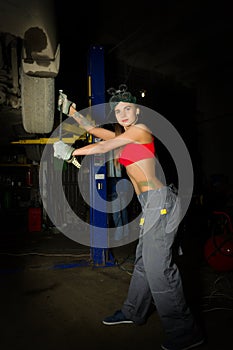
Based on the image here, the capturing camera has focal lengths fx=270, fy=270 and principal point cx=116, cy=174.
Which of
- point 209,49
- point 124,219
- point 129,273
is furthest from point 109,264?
A: point 209,49

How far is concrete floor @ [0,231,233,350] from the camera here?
1665 millimetres

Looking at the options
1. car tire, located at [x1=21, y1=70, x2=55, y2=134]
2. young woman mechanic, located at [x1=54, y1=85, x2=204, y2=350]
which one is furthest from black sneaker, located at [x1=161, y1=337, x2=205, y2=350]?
car tire, located at [x1=21, y1=70, x2=55, y2=134]

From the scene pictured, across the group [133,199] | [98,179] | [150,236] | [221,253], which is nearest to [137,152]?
[150,236]

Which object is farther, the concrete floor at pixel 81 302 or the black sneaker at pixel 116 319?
the black sneaker at pixel 116 319

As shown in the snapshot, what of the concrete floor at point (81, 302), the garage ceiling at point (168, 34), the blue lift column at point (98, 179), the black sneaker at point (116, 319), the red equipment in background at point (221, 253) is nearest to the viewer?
the concrete floor at point (81, 302)

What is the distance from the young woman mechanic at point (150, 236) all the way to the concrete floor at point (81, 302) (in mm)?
135

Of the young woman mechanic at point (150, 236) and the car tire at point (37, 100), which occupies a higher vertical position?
the car tire at point (37, 100)

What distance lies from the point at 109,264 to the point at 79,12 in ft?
12.0

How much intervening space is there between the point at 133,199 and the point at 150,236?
13.7 ft

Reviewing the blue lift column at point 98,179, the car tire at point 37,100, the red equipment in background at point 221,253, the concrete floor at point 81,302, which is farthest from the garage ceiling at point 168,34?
the concrete floor at point 81,302

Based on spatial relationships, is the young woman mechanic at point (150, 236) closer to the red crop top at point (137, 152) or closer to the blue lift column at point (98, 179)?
the red crop top at point (137, 152)

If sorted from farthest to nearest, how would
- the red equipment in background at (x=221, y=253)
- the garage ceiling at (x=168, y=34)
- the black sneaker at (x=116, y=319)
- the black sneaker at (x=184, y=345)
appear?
1. the garage ceiling at (x=168, y=34)
2. the red equipment in background at (x=221, y=253)
3. the black sneaker at (x=116, y=319)
4. the black sneaker at (x=184, y=345)

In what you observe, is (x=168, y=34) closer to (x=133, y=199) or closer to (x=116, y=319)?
(x=133, y=199)

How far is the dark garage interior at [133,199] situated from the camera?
1896 millimetres
